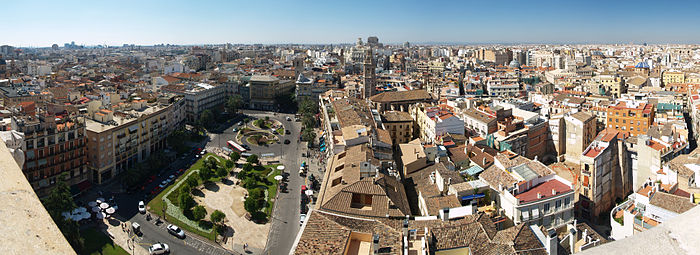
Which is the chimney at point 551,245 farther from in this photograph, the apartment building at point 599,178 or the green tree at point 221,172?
the green tree at point 221,172

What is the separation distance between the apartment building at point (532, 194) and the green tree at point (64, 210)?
1670 cm

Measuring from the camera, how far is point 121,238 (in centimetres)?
1998

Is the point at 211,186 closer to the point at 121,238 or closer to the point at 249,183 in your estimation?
the point at 249,183

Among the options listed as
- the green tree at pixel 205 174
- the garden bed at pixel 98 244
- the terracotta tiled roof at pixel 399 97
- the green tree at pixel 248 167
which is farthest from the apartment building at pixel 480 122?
the garden bed at pixel 98 244

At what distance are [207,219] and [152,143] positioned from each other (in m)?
13.2

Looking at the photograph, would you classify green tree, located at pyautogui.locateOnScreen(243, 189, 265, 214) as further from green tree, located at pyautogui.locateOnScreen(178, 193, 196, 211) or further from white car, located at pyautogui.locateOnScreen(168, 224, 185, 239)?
white car, located at pyautogui.locateOnScreen(168, 224, 185, 239)

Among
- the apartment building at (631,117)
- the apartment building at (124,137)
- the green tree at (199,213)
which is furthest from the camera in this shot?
the apartment building at (631,117)

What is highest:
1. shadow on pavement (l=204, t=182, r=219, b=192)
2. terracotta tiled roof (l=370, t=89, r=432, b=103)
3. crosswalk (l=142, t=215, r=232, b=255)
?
terracotta tiled roof (l=370, t=89, r=432, b=103)

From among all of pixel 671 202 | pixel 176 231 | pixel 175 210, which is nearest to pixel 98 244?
pixel 176 231

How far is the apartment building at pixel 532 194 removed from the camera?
17094mm

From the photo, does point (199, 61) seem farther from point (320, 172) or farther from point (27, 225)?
point (27, 225)

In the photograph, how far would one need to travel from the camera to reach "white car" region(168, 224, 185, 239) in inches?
796

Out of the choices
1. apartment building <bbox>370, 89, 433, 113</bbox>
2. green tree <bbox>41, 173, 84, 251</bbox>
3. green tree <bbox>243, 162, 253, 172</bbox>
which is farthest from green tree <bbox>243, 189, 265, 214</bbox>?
apartment building <bbox>370, 89, 433, 113</bbox>

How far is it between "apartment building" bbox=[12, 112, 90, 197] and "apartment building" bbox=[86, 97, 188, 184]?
2.23 ft
